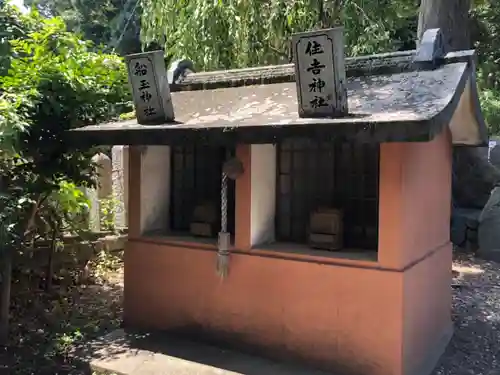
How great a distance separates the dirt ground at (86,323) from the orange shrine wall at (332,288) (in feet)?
1.27

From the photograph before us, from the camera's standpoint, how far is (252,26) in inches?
435

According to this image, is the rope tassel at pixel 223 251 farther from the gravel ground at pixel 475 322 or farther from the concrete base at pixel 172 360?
the gravel ground at pixel 475 322

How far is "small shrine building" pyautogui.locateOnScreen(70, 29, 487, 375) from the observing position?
4.57 metres

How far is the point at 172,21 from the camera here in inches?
473

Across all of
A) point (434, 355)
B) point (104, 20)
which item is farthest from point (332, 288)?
point (104, 20)

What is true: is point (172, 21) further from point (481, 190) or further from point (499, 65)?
point (499, 65)

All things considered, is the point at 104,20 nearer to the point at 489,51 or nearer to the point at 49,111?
the point at 489,51

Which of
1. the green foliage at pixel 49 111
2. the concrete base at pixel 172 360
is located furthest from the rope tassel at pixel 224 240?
the green foliage at pixel 49 111

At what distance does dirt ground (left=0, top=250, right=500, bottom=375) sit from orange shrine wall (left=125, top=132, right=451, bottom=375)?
1.27 ft

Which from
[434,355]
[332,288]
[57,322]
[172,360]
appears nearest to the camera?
[332,288]

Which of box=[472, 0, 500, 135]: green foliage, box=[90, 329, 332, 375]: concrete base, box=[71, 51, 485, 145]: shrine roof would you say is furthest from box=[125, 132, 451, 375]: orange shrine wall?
box=[472, 0, 500, 135]: green foliage

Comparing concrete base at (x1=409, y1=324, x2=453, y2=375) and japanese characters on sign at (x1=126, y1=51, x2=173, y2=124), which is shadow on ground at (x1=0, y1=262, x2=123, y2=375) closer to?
japanese characters on sign at (x1=126, y1=51, x2=173, y2=124)

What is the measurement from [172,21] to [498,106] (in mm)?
10982

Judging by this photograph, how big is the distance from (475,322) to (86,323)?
519 centimetres
